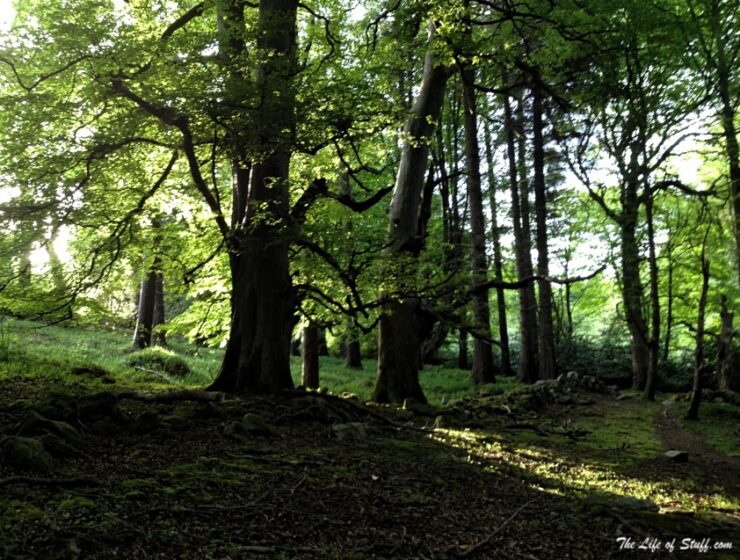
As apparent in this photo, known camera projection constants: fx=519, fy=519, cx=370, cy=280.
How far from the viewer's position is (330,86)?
6.09m

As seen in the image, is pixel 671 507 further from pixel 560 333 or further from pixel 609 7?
pixel 560 333

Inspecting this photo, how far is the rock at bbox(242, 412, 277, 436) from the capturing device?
602 cm

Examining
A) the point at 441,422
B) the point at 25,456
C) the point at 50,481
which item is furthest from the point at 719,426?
the point at 25,456

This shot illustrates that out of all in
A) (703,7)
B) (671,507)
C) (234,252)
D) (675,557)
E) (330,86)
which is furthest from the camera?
(703,7)

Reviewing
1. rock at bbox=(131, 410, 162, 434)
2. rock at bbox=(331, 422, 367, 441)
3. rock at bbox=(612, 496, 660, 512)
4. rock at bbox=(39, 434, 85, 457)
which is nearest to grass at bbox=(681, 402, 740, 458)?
rock at bbox=(612, 496, 660, 512)

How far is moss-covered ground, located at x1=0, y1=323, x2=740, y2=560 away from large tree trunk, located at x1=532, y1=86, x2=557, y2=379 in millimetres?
7896

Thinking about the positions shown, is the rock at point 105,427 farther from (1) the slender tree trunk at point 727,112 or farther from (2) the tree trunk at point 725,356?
(1) the slender tree trunk at point 727,112

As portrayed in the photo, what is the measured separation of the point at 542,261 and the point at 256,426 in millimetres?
14002

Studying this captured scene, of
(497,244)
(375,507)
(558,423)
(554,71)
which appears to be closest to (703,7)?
(554,71)

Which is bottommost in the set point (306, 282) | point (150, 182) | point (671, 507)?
point (671, 507)

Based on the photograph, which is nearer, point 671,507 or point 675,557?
point 675,557

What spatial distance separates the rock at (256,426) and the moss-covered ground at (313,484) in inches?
0.5

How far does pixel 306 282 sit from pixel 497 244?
13.5 metres

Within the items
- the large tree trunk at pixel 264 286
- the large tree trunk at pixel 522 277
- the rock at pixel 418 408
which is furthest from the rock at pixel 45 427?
the large tree trunk at pixel 522 277
